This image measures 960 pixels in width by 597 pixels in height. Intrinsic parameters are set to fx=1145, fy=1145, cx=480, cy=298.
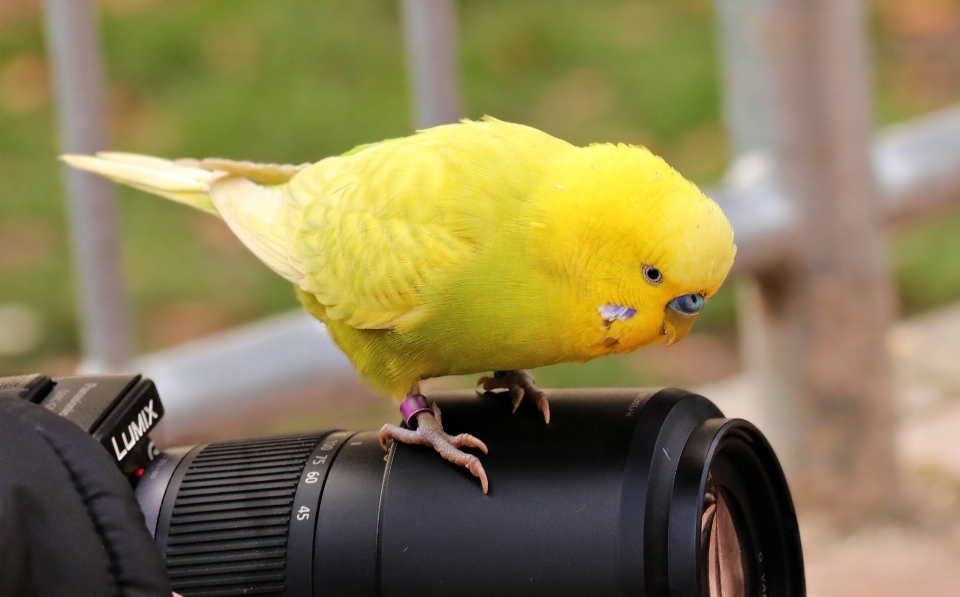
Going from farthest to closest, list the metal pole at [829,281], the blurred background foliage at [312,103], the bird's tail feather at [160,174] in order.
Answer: the blurred background foliage at [312,103], the metal pole at [829,281], the bird's tail feather at [160,174]

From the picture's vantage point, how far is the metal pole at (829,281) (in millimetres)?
2045

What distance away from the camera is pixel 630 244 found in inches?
38.4

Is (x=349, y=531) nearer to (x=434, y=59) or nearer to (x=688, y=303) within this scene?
(x=688, y=303)

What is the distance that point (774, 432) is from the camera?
2.34 m

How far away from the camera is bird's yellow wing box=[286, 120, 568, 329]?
3.67 feet

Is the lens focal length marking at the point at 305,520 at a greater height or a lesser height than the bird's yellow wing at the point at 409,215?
lesser

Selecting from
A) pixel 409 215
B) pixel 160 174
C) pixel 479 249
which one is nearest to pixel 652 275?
pixel 479 249

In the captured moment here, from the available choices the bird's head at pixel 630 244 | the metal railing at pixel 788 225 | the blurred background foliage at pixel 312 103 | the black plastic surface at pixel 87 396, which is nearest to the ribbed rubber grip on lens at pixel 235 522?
the black plastic surface at pixel 87 396

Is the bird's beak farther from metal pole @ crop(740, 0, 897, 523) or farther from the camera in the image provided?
metal pole @ crop(740, 0, 897, 523)

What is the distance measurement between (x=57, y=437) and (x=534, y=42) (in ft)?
9.96

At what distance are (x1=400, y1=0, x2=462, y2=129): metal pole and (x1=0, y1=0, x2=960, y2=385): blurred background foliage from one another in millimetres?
1089

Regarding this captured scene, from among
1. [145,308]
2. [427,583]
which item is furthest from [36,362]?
[427,583]

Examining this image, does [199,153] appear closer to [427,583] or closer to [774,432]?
[774,432]

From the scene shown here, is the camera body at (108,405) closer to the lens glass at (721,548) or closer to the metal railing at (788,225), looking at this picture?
the lens glass at (721,548)
